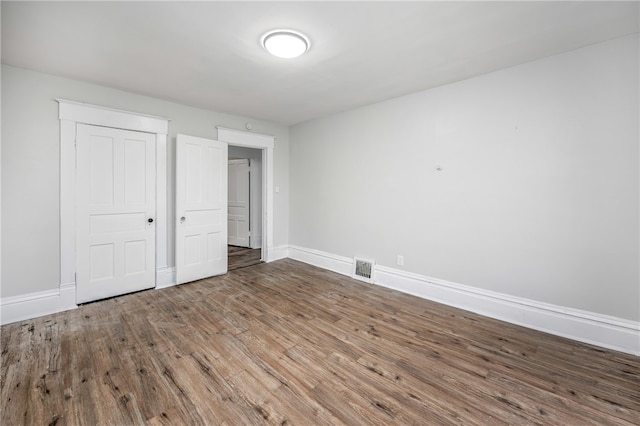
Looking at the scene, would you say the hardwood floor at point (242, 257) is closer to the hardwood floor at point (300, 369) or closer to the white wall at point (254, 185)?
the white wall at point (254, 185)

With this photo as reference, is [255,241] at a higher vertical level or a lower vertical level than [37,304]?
higher

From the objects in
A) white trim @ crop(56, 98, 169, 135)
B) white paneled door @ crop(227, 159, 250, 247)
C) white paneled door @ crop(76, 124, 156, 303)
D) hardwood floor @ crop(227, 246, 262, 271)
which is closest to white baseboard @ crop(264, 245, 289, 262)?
hardwood floor @ crop(227, 246, 262, 271)

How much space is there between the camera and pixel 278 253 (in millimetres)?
5195

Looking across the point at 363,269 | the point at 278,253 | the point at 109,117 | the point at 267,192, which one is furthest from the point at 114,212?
the point at 363,269

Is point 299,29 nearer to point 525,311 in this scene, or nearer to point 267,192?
point 267,192

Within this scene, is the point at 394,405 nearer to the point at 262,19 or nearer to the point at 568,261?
the point at 568,261

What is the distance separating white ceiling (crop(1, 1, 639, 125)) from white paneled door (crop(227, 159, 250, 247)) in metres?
3.09

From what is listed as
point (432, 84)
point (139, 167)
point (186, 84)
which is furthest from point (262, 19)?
point (139, 167)

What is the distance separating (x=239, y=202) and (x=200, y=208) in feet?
7.93

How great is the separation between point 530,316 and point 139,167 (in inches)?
190

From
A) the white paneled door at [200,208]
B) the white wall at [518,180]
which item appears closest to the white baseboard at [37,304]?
the white paneled door at [200,208]

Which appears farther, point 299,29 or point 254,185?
point 254,185

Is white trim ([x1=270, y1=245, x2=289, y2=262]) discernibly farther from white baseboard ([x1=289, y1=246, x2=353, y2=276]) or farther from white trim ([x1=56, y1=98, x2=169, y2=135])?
white trim ([x1=56, y1=98, x2=169, y2=135])

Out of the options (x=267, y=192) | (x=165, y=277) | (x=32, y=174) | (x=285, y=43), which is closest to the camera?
(x=285, y=43)
